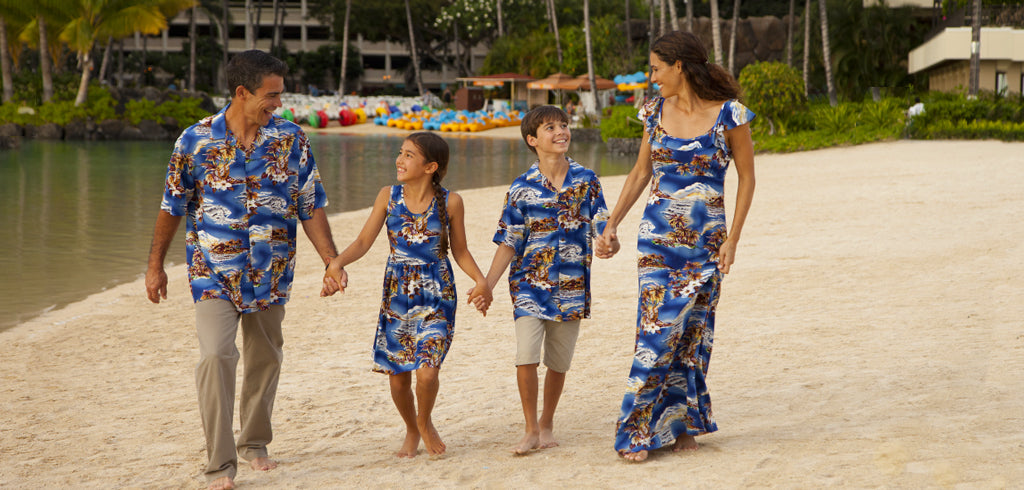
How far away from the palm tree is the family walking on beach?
129 feet

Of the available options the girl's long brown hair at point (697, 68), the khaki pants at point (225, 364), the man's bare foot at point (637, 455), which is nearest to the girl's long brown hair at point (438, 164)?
the khaki pants at point (225, 364)

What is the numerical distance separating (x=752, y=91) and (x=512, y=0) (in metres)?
36.8

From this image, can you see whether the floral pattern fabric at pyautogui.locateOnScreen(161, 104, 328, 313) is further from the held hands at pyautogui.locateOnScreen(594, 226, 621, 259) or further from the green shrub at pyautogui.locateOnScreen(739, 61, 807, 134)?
the green shrub at pyautogui.locateOnScreen(739, 61, 807, 134)

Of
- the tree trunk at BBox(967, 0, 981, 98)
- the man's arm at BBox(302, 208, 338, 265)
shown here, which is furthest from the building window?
the man's arm at BBox(302, 208, 338, 265)

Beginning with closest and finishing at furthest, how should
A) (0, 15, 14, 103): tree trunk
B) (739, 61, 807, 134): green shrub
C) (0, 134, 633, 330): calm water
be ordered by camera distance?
(0, 134, 633, 330): calm water
(739, 61, 807, 134): green shrub
(0, 15, 14, 103): tree trunk

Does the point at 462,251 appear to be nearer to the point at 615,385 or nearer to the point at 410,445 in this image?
the point at 410,445

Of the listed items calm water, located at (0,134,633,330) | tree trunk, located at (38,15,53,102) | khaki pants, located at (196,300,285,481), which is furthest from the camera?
tree trunk, located at (38,15,53,102)

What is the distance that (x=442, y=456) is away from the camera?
14.2ft

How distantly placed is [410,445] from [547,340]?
29.0 inches

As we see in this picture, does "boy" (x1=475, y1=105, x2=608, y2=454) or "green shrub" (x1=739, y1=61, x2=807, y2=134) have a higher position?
"green shrub" (x1=739, y1=61, x2=807, y2=134)

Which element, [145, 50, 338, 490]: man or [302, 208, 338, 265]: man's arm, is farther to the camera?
[302, 208, 338, 265]: man's arm

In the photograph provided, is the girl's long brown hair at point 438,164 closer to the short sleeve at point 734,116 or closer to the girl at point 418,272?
the girl at point 418,272

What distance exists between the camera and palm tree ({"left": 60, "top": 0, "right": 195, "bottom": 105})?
39.4m

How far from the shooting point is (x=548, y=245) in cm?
425
